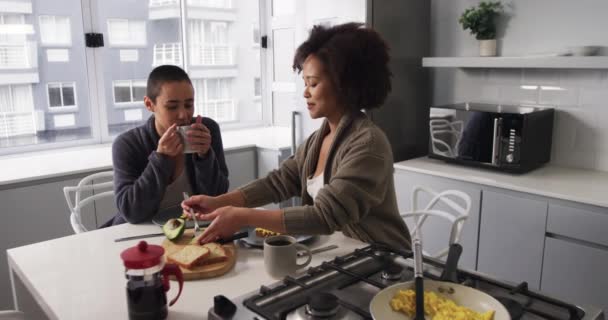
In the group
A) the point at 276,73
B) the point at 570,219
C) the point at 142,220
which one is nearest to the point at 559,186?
the point at 570,219

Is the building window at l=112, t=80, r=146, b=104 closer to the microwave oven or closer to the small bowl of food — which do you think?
the microwave oven

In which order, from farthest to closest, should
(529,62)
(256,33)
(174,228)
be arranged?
(256,33), (529,62), (174,228)

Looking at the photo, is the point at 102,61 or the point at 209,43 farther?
the point at 209,43

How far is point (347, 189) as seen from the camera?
1312mm

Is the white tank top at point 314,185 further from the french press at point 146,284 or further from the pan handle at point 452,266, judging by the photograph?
the french press at point 146,284

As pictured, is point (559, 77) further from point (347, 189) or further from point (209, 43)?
point (209, 43)

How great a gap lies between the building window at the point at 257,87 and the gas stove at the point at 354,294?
2.86 metres

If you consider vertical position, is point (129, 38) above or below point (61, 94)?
above

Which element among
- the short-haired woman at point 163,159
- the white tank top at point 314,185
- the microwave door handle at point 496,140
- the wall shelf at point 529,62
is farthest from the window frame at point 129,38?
the microwave door handle at point 496,140

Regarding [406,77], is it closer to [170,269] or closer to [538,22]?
[538,22]

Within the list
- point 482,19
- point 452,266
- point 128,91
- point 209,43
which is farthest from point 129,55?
point 452,266

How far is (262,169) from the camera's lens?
3.23 metres

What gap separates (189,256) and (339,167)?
0.49 meters

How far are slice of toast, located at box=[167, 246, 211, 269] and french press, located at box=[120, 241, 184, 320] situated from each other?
198mm
